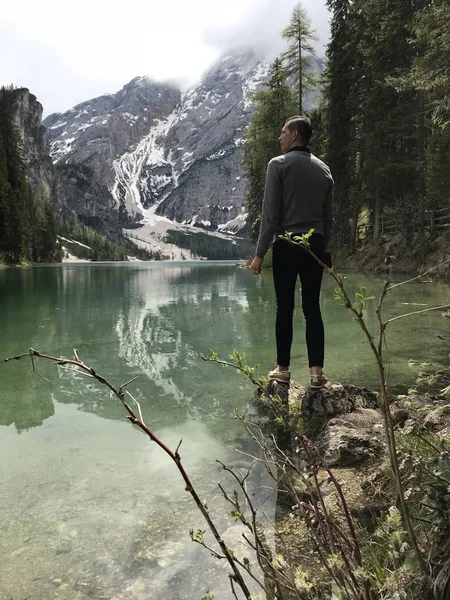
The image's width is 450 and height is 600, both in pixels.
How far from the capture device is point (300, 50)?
26641 mm

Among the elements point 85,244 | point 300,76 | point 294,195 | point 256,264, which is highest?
point 300,76

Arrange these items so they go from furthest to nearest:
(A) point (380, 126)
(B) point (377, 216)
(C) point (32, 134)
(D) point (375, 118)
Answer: (C) point (32, 134) → (B) point (377, 216) → (D) point (375, 118) → (A) point (380, 126)

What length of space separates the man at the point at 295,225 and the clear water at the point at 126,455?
0.80m

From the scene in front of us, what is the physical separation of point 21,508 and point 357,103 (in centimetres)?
2596

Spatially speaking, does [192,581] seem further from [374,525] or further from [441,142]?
[441,142]

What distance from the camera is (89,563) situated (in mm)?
1733

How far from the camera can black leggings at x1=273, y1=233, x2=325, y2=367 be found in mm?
3461

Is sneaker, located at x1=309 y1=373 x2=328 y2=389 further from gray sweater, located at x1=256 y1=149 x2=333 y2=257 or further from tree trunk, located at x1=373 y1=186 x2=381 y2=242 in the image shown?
tree trunk, located at x1=373 y1=186 x2=381 y2=242

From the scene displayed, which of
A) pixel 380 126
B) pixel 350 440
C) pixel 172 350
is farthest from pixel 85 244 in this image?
pixel 350 440

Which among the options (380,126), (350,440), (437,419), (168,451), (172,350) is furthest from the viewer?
(380,126)

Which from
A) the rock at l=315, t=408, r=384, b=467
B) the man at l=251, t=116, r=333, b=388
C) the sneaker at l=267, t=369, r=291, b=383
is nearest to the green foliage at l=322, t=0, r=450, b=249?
the man at l=251, t=116, r=333, b=388

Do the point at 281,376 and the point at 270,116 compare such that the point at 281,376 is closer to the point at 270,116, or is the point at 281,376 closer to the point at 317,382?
the point at 317,382

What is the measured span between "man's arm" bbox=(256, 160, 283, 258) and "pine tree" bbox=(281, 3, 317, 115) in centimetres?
2524

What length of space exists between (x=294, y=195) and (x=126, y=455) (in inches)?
90.0
